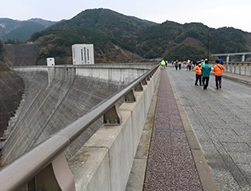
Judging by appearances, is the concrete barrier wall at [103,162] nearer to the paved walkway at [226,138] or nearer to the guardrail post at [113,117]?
the guardrail post at [113,117]

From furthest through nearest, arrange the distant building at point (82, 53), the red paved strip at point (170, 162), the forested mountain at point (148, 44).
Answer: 1. the forested mountain at point (148, 44)
2. the distant building at point (82, 53)
3. the red paved strip at point (170, 162)

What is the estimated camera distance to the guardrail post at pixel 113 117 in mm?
2775

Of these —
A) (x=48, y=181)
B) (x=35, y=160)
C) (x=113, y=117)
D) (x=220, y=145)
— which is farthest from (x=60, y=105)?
(x=35, y=160)

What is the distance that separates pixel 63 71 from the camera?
1532 inches

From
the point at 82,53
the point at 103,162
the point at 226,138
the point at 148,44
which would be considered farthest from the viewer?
the point at 148,44

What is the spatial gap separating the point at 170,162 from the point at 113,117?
124cm

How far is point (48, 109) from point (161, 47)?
108 meters

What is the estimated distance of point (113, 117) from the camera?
282 centimetres

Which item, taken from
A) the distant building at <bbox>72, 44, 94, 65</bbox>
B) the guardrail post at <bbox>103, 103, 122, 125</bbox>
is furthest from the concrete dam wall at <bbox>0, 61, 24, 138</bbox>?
the guardrail post at <bbox>103, 103, 122, 125</bbox>

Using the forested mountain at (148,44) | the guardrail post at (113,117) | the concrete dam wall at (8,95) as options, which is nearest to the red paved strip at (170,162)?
the guardrail post at (113,117)

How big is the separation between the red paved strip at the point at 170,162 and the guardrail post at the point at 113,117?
858 mm

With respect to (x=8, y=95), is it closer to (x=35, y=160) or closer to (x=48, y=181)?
(x=48, y=181)

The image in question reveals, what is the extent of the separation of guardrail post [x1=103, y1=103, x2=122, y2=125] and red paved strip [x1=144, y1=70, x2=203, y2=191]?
86 cm

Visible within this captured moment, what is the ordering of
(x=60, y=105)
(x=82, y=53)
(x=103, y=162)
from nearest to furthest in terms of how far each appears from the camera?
(x=103, y=162)
(x=60, y=105)
(x=82, y=53)
